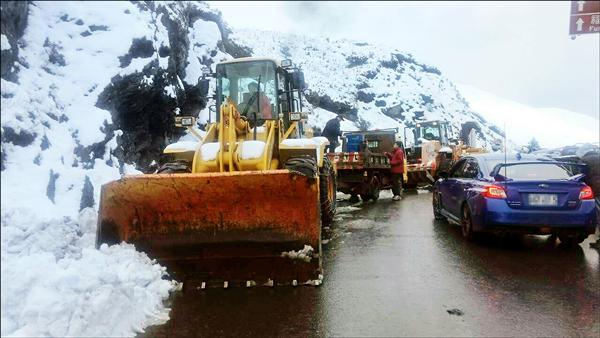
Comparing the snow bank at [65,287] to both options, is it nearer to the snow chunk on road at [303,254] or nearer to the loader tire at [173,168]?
the snow chunk on road at [303,254]

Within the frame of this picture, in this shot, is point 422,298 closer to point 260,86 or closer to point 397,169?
point 260,86

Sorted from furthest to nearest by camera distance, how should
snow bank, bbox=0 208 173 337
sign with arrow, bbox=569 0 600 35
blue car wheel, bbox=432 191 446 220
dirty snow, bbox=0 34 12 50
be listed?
1. sign with arrow, bbox=569 0 600 35
2. blue car wheel, bbox=432 191 446 220
3. snow bank, bbox=0 208 173 337
4. dirty snow, bbox=0 34 12 50

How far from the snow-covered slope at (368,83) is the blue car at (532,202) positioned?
5988 centimetres

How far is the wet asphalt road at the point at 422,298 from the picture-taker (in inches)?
164

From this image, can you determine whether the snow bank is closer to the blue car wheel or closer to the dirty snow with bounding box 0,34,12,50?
the dirty snow with bounding box 0,34,12,50

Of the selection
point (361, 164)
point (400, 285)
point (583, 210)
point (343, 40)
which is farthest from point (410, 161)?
point (343, 40)

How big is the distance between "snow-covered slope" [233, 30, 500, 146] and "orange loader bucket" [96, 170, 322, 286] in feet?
202

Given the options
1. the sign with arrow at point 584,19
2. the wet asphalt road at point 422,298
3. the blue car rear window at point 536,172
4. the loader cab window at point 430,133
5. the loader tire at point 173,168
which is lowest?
the wet asphalt road at point 422,298

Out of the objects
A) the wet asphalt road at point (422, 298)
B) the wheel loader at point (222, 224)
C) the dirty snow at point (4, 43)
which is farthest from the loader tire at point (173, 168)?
the dirty snow at point (4, 43)

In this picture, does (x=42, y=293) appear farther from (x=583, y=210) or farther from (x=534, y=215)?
(x=583, y=210)

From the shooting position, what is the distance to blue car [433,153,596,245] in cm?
680

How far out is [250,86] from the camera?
870 cm

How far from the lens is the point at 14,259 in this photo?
144 inches

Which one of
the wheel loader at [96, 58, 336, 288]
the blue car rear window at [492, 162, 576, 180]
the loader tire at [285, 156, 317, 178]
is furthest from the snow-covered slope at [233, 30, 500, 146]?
the wheel loader at [96, 58, 336, 288]
